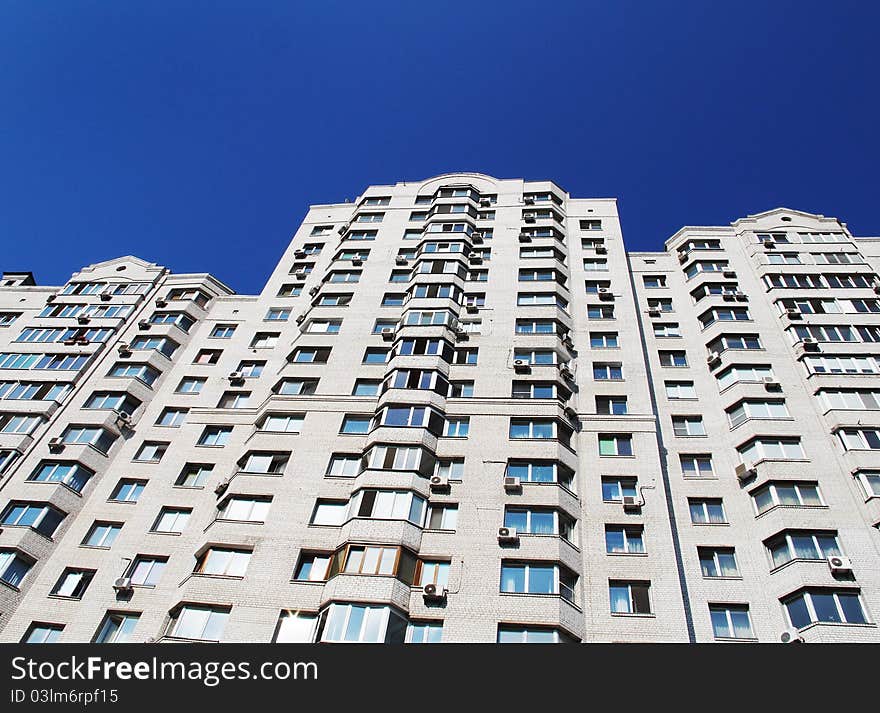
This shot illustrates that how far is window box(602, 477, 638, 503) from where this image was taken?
28922 millimetres

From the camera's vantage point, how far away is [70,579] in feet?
96.4

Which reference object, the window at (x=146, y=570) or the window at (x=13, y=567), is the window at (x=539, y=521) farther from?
the window at (x=13, y=567)

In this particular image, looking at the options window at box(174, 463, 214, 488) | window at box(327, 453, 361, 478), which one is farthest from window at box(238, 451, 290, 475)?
window at box(174, 463, 214, 488)

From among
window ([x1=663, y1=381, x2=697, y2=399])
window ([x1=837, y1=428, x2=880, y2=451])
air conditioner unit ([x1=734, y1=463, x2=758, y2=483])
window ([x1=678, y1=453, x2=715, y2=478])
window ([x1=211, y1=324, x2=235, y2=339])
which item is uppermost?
window ([x1=211, y1=324, x2=235, y2=339])

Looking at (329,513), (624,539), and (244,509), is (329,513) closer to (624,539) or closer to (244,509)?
(244,509)

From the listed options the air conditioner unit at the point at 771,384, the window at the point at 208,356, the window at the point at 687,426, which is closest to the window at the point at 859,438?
the air conditioner unit at the point at 771,384

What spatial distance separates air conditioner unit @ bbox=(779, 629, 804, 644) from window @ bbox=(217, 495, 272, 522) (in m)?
20.7

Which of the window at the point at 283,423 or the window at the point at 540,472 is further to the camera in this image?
the window at the point at 283,423

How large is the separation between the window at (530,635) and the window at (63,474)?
23.1 m

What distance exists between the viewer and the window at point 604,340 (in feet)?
121

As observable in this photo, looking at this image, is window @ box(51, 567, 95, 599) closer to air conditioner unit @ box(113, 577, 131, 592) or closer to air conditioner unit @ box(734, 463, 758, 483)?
air conditioner unit @ box(113, 577, 131, 592)

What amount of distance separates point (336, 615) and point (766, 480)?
1887 centimetres

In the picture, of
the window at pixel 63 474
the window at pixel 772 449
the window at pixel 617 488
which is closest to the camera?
the window at pixel 617 488

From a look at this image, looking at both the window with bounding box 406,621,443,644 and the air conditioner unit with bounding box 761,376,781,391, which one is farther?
the air conditioner unit with bounding box 761,376,781,391
